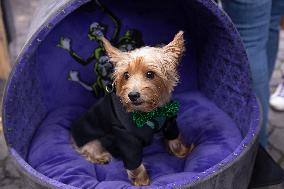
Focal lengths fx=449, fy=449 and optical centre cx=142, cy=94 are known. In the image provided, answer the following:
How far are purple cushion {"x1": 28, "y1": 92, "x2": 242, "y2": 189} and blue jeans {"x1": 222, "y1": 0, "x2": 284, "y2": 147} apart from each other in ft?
0.94

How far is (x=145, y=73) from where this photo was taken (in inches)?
70.9

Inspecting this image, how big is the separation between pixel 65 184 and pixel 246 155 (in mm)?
817

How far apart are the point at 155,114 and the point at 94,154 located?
1.55 feet

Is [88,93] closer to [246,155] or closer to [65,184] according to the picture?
[65,184]

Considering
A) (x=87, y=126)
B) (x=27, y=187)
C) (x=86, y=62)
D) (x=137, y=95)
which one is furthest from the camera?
(x=86, y=62)

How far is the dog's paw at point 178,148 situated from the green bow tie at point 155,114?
0.27 meters

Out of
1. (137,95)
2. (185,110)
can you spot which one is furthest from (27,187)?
(185,110)

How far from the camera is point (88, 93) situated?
106 inches

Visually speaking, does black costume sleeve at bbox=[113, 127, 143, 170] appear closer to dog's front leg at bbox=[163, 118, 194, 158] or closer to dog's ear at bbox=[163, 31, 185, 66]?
dog's front leg at bbox=[163, 118, 194, 158]

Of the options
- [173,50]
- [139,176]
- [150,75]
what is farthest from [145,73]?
[139,176]

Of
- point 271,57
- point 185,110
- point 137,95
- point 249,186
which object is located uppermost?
point 137,95

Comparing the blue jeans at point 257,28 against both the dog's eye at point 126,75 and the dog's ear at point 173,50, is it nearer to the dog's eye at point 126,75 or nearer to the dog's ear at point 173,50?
A: the dog's ear at point 173,50

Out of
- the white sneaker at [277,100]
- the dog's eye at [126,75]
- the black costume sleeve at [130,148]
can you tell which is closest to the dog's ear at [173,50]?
the dog's eye at [126,75]

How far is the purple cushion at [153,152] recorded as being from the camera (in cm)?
210
